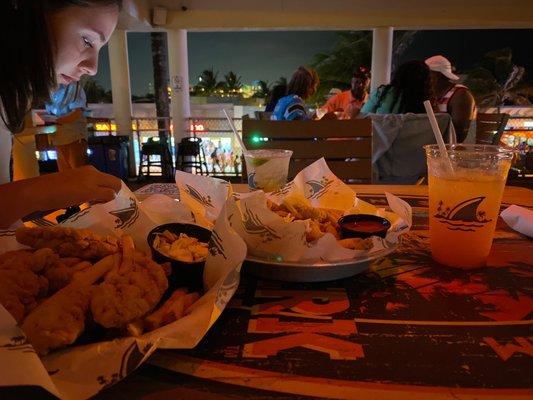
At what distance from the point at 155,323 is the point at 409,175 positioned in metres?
3.17

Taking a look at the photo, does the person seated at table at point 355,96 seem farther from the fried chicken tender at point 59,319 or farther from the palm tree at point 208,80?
the palm tree at point 208,80

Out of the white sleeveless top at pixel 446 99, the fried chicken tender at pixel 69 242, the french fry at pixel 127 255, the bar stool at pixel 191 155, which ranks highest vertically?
the white sleeveless top at pixel 446 99

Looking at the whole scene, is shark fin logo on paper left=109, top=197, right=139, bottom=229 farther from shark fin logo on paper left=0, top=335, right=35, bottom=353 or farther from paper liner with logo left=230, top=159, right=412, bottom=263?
shark fin logo on paper left=0, top=335, right=35, bottom=353

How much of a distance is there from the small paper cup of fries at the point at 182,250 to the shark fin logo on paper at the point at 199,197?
0.21 metres

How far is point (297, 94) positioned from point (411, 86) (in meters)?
1.54

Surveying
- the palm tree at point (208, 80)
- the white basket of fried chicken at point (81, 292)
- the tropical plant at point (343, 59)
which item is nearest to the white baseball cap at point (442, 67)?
the white basket of fried chicken at point (81, 292)

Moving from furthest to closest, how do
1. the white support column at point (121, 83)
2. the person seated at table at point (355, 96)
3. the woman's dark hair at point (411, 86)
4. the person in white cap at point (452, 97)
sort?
the white support column at point (121, 83), the person seated at table at point (355, 96), the person in white cap at point (452, 97), the woman's dark hair at point (411, 86)

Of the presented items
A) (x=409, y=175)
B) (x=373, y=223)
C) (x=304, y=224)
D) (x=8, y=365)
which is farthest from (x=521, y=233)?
(x=409, y=175)

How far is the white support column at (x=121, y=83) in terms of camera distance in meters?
7.45

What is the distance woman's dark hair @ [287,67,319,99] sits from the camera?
4.55 metres

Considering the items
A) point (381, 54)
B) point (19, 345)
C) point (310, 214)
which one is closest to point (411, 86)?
point (310, 214)

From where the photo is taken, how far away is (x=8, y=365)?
44 cm

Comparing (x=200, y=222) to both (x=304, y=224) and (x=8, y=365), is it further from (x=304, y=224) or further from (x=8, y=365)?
(x=8, y=365)

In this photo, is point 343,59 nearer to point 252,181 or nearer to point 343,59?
point 343,59
